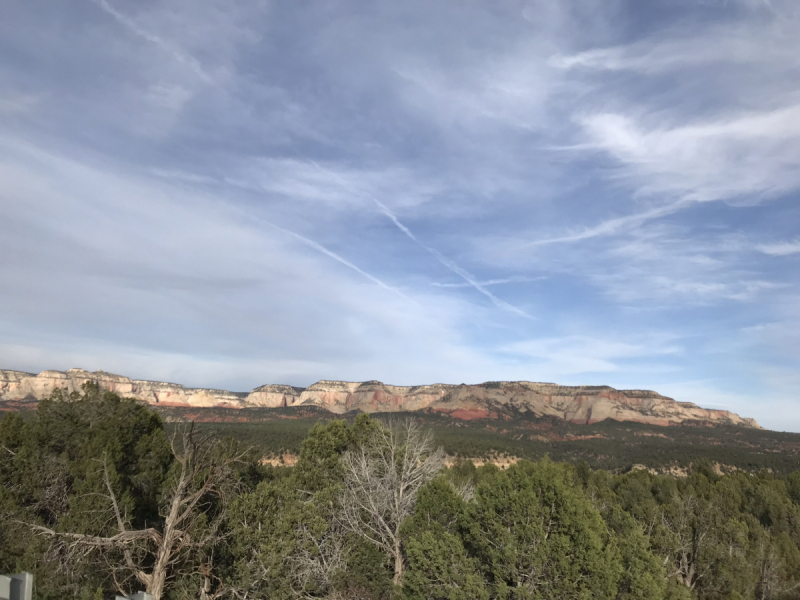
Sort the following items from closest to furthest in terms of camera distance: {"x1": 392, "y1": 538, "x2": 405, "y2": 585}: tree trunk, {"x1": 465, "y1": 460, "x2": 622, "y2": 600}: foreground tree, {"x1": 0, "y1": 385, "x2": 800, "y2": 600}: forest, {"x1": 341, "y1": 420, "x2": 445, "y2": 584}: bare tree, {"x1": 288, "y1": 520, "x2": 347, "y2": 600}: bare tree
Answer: {"x1": 465, "y1": 460, "x2": 622, "y2": 600}: foreground tree → {"x1": 0, "y1": 385, "x2": 800, "y2": 600}: forest → {"x1": 288, "y1": 520, "x2": 347, "y2": 600}: bare tree → {"x1": 392, "y1": 538, "x2": 405, "y2": 585}: tree trunk → {"x1": 341, "y1": 420, "x2": 445, "y2": 584}: bare tree

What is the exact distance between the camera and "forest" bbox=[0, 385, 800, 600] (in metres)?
17.0

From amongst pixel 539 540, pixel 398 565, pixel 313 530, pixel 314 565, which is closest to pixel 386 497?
pixel 398 565

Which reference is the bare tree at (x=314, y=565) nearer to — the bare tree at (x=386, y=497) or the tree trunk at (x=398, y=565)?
the bare tree at (x=386, y=497)

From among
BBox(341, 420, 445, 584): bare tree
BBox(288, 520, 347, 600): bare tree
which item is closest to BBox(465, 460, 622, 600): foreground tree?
BBox(341, 420, 445, 584): bare tree

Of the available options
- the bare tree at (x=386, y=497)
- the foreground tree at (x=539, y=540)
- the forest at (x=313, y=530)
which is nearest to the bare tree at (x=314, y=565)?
the forest at (x=313, y=530)

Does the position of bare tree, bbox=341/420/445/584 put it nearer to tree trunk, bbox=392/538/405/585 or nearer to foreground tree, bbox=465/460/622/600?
tree trunk, bbox=392/538/405/585

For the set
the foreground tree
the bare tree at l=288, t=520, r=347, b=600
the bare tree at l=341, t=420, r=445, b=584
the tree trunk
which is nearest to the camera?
the foreground tree

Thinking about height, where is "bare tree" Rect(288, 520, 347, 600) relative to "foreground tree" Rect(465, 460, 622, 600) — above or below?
below

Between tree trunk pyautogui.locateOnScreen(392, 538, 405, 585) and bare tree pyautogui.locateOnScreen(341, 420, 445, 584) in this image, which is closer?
tree trunk pyautogui.locateOnScreen(392, 538, 405, 585)

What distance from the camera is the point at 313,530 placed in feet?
72.5

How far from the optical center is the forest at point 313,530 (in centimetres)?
1702

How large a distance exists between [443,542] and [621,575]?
7085mm

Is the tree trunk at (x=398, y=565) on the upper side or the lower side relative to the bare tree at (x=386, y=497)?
lower

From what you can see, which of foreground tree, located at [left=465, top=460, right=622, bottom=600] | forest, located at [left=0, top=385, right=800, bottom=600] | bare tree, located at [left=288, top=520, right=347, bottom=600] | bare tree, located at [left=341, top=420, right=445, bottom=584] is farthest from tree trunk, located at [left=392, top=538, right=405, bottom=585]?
foreground tree, located at [left=465, top=460, right=622, bottom=600]
